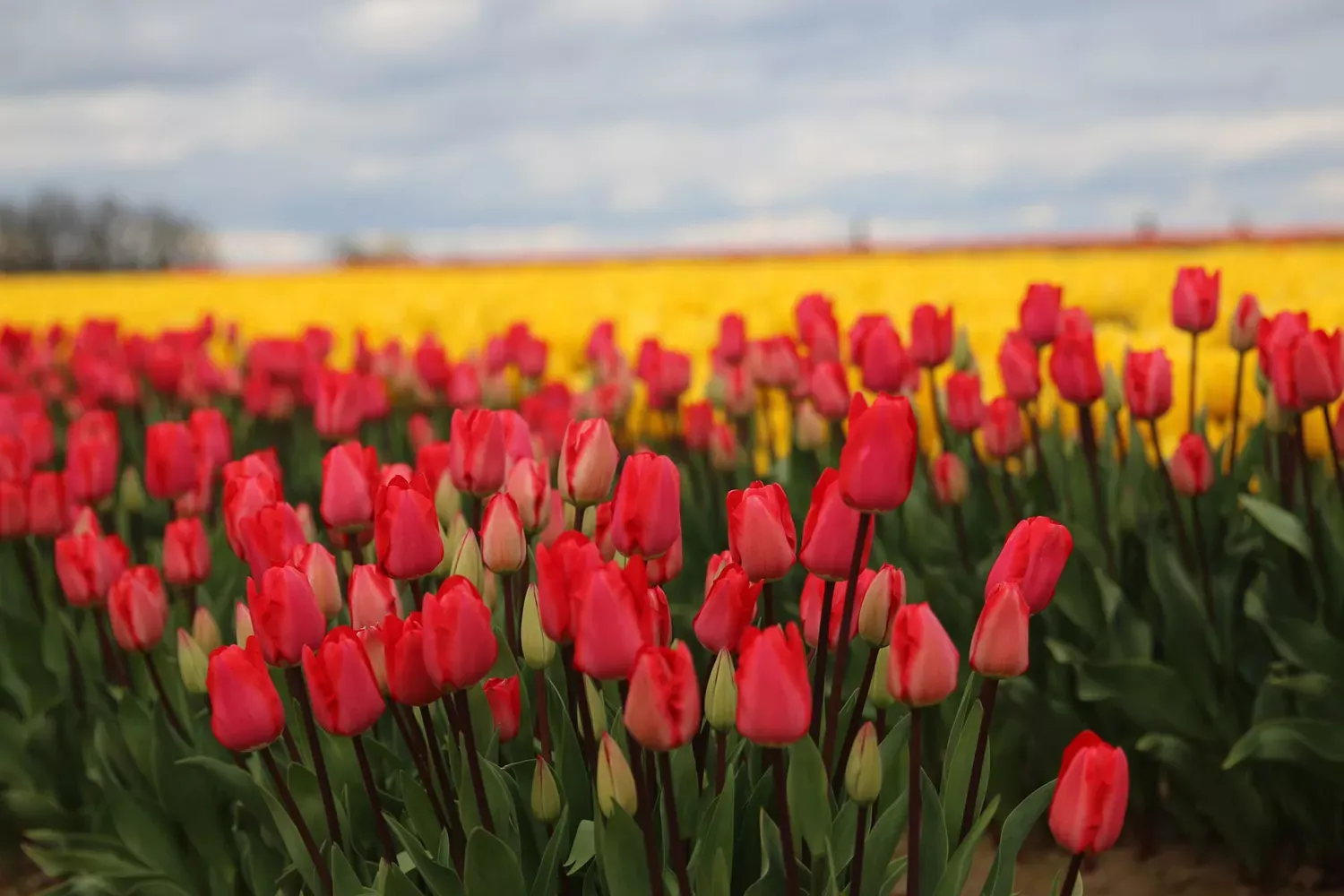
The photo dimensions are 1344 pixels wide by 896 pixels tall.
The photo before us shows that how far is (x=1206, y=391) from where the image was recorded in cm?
404

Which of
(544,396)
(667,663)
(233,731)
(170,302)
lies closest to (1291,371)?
(667,663)

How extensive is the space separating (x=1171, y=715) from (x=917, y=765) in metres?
1.32

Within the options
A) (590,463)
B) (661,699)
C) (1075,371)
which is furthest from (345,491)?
(1075,371)

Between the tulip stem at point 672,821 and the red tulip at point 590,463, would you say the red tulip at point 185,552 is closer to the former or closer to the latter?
the red tulip at point 590,463

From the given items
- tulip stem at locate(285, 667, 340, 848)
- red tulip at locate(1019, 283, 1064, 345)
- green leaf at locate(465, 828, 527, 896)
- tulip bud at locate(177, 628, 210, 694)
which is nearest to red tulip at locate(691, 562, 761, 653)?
green leaf at locate(465, 828, 527, 896)

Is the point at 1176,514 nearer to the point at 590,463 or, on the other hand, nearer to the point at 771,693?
the point at 590,463

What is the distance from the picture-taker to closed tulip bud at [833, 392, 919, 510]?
1.25 meters

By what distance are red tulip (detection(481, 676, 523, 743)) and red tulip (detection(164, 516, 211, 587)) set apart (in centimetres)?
78

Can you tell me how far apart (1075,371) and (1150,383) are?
0.50ft

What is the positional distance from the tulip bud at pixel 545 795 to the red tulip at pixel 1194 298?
1.92 metres

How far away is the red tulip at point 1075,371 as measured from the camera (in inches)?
96.6

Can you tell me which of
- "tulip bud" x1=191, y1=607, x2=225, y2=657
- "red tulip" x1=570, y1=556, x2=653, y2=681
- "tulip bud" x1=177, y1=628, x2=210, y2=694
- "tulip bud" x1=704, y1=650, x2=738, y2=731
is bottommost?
"tulip bud" x1=177, y1=628, x2=210, y2=694

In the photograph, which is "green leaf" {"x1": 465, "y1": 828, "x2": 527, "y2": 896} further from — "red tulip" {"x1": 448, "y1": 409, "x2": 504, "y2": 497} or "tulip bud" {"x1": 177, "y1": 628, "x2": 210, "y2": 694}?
"tulip bud" {"x1": 177, "y1": 628, "x2": 210, "y2": 694}

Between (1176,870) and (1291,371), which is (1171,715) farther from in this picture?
(1291,371)
